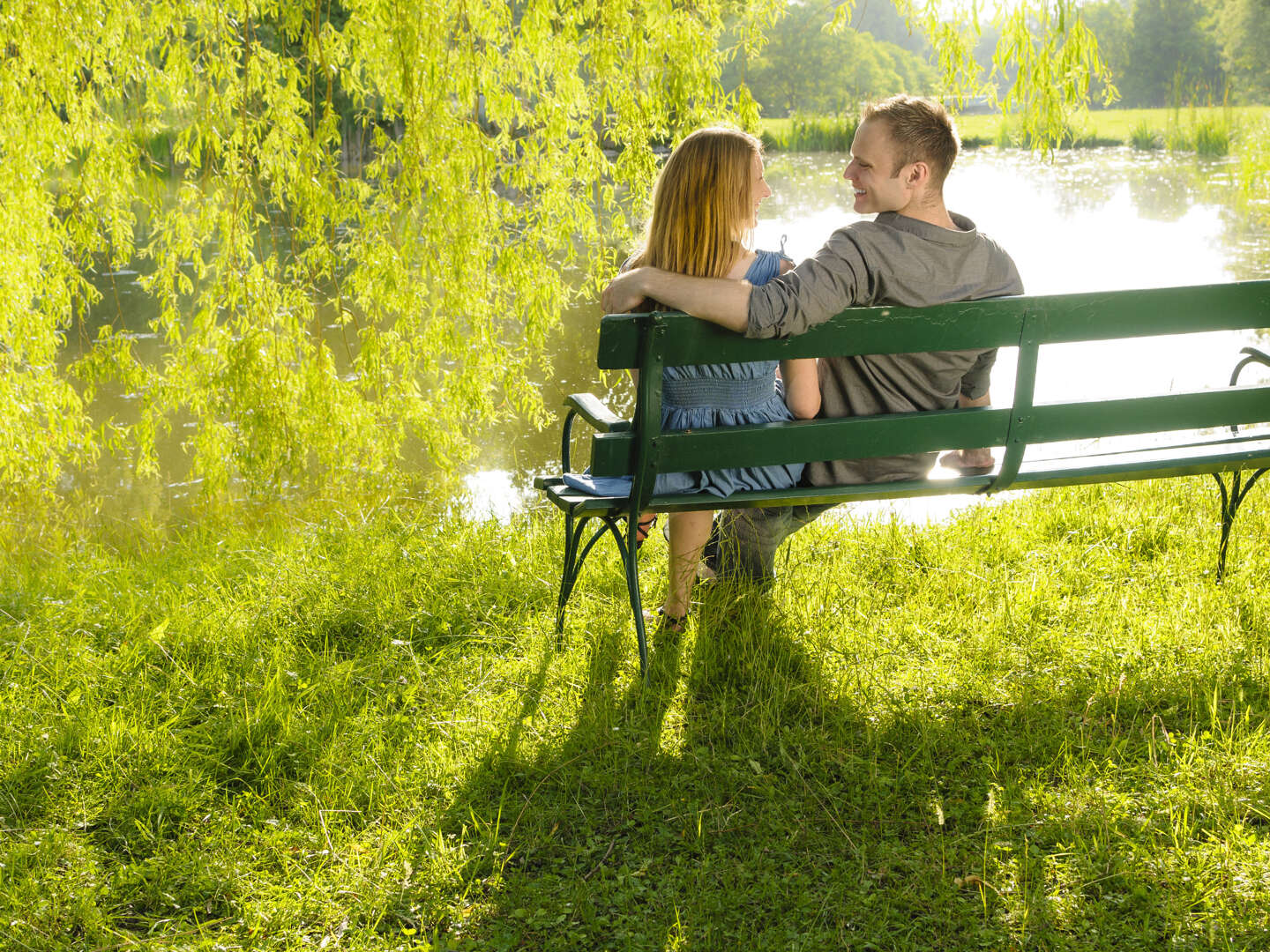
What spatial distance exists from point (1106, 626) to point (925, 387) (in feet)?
3.00

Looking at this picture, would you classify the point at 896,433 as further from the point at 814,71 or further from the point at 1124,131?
the point at 814,71

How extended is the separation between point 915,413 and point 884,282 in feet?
1.14

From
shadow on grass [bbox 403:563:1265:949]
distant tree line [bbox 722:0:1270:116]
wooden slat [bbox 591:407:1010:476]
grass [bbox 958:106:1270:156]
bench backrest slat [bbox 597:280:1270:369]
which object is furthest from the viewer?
distant tree line [bbox 722:0:1270:116]

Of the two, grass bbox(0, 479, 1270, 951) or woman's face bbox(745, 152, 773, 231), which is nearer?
grass bbox(0, 479, 1270, 951)

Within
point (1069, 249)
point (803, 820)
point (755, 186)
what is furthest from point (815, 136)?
point (803, 820)

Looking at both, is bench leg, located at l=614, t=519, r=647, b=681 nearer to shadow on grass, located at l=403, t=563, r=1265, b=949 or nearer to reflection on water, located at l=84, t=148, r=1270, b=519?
shadow on grass, located at l=403, t=563, r=1265, b=949

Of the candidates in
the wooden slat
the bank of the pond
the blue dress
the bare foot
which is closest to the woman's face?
the blue dress

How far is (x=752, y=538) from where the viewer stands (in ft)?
11.3

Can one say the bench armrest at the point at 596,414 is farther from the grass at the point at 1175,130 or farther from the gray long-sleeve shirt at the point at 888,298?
the grass at the point at 1175,130

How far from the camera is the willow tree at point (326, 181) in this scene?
4.78 metres

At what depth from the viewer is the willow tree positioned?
15.7ft

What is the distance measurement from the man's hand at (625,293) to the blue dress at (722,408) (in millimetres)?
257

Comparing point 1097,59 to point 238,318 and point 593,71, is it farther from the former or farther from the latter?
point 238,318

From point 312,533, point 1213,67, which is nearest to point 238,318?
point 312,533
